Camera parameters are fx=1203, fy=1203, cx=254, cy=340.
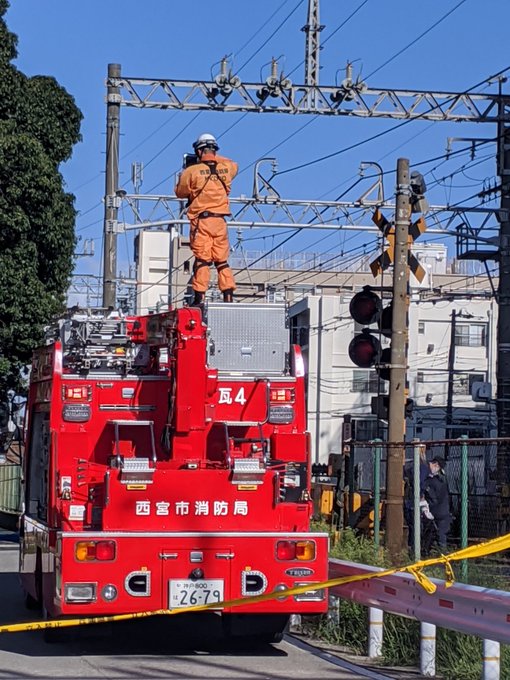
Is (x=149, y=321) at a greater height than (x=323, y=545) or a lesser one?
greater

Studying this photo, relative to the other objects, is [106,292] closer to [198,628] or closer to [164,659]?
[198,628]

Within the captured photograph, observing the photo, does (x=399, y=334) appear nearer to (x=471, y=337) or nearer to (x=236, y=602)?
(x=236, y=602)

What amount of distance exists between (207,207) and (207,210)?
4 cm

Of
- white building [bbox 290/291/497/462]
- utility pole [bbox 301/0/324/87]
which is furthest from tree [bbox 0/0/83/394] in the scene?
white building [bbox 290/291/497/462]

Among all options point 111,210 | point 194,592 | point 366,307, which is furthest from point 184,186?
point 111,210

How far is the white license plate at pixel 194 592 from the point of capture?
10406 millimetres

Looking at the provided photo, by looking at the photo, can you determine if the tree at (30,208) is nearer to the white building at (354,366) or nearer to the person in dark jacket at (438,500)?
the person in dark jacket at (438,500)

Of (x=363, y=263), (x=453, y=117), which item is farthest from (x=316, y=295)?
(x=453, y=117)

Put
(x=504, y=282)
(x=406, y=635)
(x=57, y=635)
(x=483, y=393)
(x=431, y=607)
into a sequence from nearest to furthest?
(x=431, y=607), (x=406, y=635), (x=57, y=635), (x=504, y=282), (x=483, y=393)

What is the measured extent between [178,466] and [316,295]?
175 feet

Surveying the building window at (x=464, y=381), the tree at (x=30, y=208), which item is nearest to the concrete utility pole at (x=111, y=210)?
the tree at (x=30, y=208)

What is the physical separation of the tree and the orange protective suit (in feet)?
31.3

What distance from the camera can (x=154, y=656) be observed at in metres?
10.9

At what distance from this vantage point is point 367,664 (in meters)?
10.7
